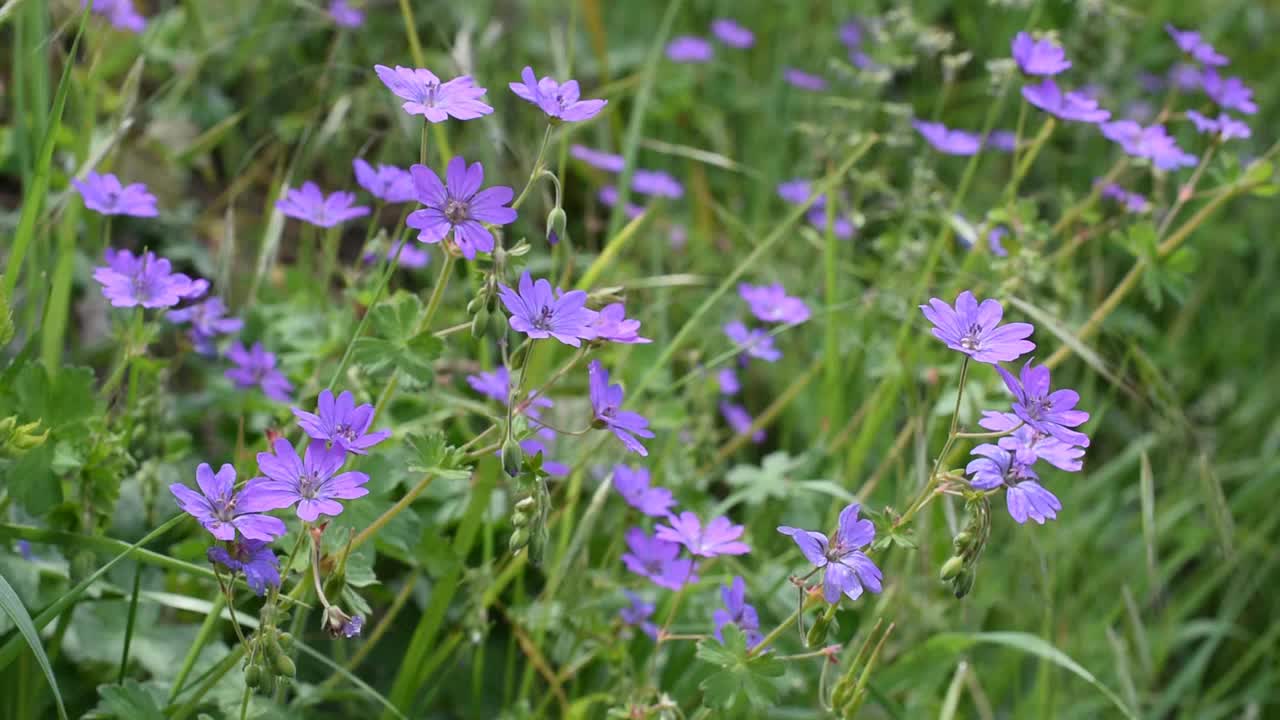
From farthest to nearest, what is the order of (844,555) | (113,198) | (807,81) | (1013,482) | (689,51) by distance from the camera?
(689,51) < (807,81) < (113,198) < (844,555) < (1013,482)

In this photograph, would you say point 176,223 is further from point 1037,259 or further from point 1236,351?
point 1236,351

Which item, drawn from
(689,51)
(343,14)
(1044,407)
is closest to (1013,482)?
(1044,407)

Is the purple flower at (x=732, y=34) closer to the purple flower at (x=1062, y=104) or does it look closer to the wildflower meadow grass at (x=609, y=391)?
the wildflower meadow grass at (x=609, y=391)

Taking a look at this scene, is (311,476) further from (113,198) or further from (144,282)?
(113,198)

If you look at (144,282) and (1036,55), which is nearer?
(144,282)

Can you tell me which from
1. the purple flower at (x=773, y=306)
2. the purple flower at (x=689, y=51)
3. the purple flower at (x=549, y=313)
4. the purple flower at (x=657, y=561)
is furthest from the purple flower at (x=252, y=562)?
the purple flower at (x=689, y=51)

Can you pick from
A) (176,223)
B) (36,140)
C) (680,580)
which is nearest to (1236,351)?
(680,580)
